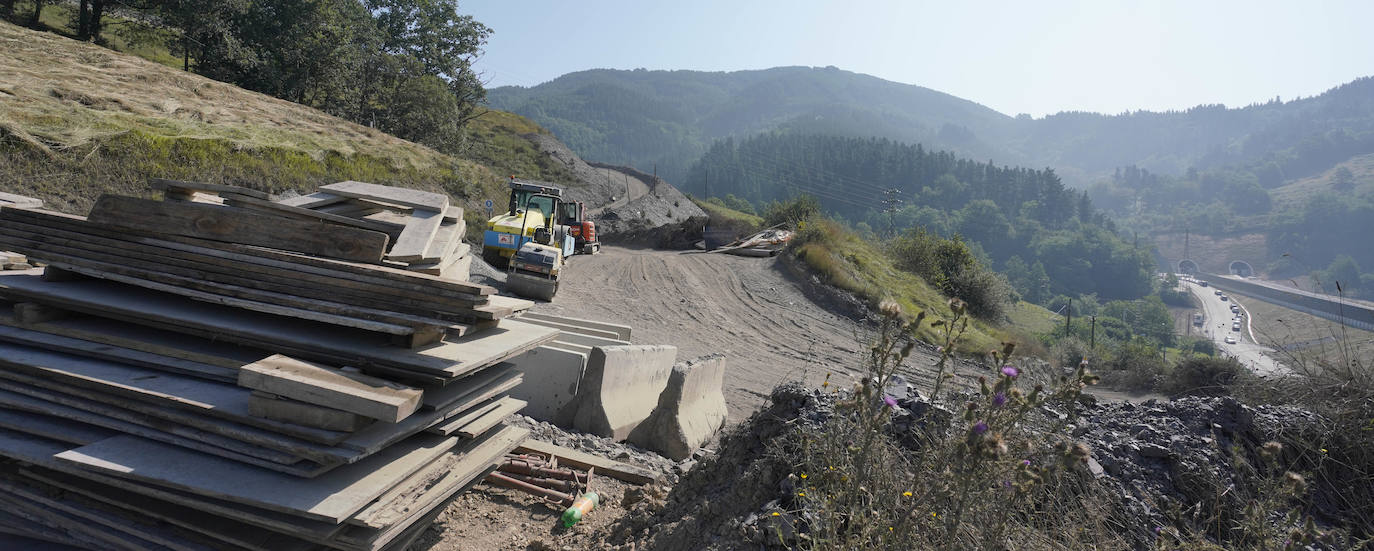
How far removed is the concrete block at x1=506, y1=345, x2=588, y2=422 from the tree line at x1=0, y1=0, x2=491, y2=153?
94.3ft

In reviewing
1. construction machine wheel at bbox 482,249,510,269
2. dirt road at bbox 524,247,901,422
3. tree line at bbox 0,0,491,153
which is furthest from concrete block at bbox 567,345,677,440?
tree line at bbox 0,0,491,153

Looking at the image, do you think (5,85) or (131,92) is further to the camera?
(131,92)

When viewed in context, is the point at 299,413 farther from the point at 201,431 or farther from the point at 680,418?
the point at 680,418

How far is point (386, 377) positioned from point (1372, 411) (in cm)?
552

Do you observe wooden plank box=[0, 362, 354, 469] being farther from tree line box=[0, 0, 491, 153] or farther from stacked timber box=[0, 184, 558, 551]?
tree line box=[0, 0, 491, 153]

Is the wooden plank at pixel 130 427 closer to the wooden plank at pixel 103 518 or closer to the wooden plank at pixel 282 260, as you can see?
the wooden plank at pixel 103 518

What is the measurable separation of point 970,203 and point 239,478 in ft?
542

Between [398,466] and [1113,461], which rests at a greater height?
[1113,461]

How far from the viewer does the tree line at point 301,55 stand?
1067 inches

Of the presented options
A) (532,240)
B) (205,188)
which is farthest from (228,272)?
(532,240)

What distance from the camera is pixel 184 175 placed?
14.9 meters

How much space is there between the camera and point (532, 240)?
1602 cm

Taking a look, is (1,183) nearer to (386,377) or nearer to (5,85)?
(5,85)

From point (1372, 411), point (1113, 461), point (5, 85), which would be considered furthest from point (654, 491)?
point (5, 85)
